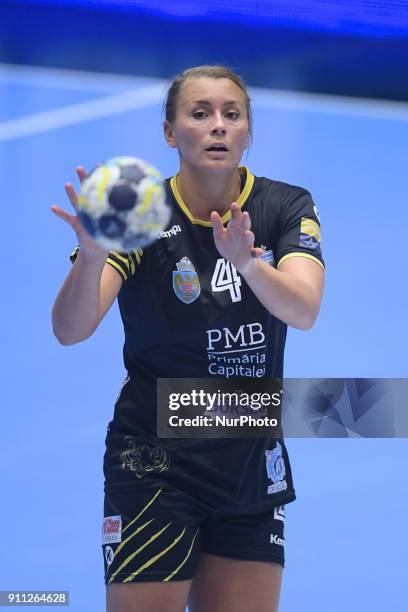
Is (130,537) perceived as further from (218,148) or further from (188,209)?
(218,148)

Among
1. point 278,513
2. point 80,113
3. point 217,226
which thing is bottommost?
point 278,513

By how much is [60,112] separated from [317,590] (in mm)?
5207

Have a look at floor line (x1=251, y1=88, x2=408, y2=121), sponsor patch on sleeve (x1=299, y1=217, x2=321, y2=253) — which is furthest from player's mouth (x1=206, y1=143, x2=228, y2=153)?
floor line (x1=251, y1=88, x2=408, y2=121)

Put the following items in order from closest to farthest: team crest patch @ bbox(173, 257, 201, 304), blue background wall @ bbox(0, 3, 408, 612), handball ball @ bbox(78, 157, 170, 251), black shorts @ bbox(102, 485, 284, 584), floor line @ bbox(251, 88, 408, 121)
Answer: handball ball @ bbox(78, 157, 170, 251), black shorts @ bbox(102, 485, 284, 584), team crest patch @ bbox(173, 257, 201, 304), blue background wall @ bbox(0, 3, 408, 612), floor line @ bbox(251, 88, 408, 121)

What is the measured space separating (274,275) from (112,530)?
0.72 m

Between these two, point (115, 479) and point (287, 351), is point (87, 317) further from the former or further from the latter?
point (287, 351)

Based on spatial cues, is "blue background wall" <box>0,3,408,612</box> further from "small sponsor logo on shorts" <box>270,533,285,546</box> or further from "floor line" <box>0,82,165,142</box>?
"small sponsor logo on shorts" <box>270,533,285,546</box>

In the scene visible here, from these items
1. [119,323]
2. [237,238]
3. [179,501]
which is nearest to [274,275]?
[237,238]

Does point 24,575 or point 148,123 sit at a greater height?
point 148,123

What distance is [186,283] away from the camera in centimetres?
261

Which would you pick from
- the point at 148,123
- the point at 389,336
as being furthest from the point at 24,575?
the point at 148,123

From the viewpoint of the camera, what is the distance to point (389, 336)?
572cm

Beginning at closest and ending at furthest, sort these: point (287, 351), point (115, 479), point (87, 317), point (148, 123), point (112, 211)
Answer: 1. point (112, 211)
2. point (87, 317)
3. point (115, 479)
4. point (287, 351)
5. point (148, 123)

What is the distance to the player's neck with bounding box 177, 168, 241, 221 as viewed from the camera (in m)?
2.69
